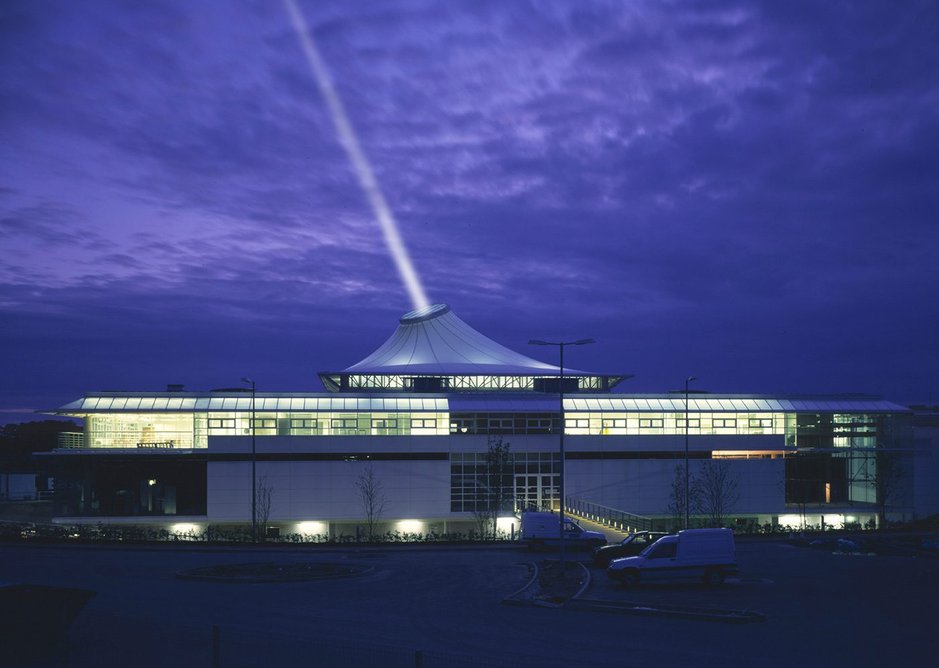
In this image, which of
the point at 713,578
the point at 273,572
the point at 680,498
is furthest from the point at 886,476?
the point at 273,572

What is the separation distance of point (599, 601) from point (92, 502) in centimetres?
4130

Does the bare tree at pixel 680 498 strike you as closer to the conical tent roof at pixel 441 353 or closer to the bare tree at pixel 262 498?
the conical tent roof at pixel 441 353

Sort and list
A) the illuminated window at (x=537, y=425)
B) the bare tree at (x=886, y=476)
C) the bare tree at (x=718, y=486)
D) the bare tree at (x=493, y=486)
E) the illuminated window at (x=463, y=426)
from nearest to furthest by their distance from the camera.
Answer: the bare tree at (x=493, y=486) → the bare tree at (x=718, y=486) → the illuminated window at (x=463, y=426) → the illuminated window at (x=537, y=425) → the bare tree at (x=886, y=476)

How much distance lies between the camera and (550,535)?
1588 inches

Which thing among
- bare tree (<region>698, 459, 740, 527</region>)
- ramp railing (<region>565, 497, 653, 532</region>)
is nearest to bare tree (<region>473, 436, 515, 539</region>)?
ramp railing (<region>565, 497, 653, 532</region>)

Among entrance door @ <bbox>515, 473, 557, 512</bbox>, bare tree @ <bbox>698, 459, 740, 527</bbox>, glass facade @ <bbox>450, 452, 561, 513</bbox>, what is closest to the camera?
glass facade @ <bbox>450, 452, 561, 513</bbox>

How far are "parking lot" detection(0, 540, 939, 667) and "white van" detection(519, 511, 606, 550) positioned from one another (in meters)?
4.98

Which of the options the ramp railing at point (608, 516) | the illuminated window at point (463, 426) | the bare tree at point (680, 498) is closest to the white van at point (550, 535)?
the ramp railing at point (608, 516)

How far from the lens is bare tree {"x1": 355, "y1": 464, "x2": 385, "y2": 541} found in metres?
55.3

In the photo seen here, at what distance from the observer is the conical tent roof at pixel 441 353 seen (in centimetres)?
6738

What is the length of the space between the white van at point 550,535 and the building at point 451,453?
1254 centimetres

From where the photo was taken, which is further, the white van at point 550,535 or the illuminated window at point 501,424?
the illuminated window at point 501,424

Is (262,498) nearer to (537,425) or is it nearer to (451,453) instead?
(451,453)

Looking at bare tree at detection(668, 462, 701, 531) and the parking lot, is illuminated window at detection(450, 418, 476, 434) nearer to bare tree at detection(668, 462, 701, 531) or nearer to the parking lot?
bare tree at detection(668, 462, 701, 531)
